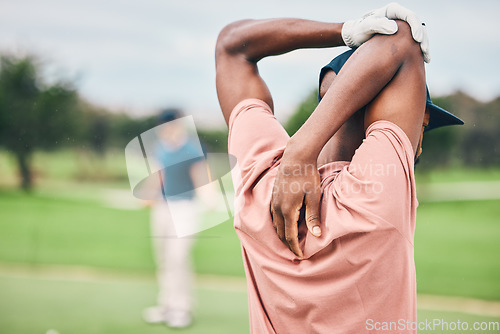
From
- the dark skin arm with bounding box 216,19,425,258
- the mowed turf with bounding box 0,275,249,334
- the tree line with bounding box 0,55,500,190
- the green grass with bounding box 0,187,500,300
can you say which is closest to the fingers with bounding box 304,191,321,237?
the dark skin arm with bounding box 216,19,425,258

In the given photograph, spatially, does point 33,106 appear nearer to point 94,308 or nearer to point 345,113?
point 94,308

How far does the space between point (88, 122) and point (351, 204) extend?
281 cm

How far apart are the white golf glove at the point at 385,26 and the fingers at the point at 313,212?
0.79 feet

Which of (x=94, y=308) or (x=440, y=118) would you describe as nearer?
(x=440, y=118)

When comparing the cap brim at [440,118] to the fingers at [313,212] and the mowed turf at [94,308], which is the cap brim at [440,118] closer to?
the fingers at [313,212]

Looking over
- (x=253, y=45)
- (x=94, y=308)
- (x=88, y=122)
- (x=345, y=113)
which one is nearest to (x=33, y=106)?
(x=88, y=122)

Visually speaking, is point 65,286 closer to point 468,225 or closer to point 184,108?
point 184,108

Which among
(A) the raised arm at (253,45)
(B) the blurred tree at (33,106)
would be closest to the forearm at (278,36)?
(A) the raised arm at (253,45)

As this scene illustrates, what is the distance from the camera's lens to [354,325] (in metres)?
0.64

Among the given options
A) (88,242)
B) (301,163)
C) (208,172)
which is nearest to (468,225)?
(88,242)

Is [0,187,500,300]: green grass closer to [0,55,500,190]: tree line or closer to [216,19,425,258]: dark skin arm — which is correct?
[0,55,500,190]: tree line

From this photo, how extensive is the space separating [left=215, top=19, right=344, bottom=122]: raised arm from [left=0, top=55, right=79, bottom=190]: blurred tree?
1.86 metres

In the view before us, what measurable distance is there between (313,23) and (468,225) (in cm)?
734

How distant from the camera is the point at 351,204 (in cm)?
61
